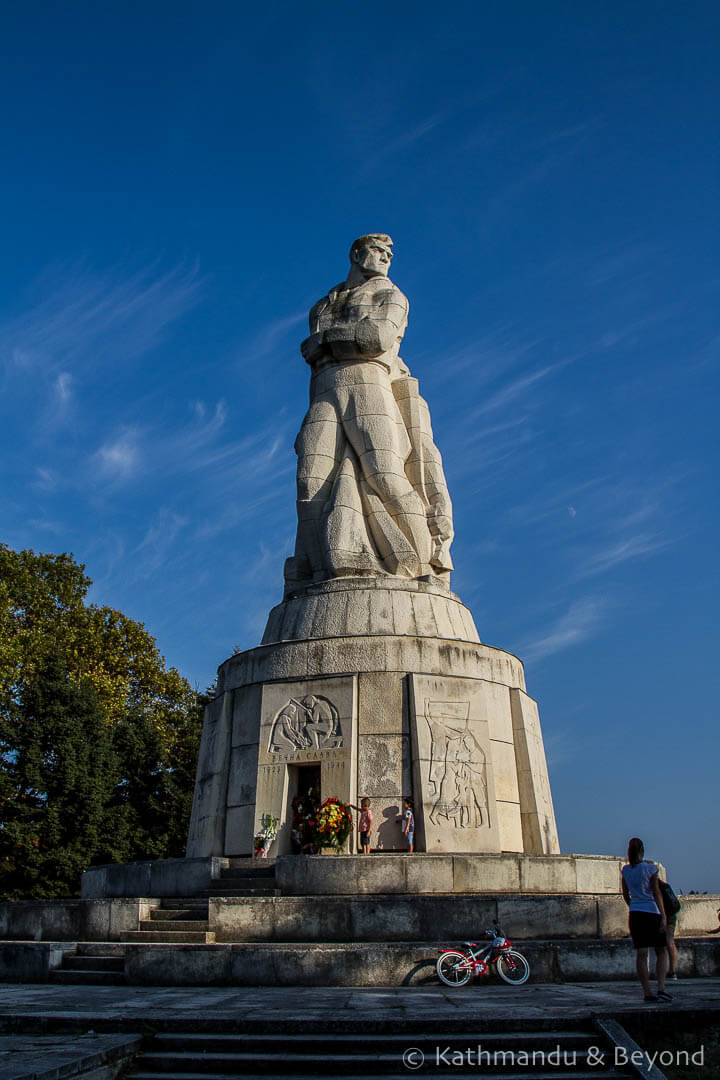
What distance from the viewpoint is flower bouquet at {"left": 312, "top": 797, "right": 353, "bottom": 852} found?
13.2 m

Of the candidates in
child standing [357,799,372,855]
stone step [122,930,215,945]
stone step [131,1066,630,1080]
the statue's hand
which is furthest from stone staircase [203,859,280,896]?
the statue's hand

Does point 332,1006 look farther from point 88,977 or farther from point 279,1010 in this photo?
point 88,977

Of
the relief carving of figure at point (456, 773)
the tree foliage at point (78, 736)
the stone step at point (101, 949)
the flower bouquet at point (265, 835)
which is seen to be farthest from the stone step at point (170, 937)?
the tree foliage at point (78, 736)

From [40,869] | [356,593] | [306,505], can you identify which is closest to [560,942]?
[356,593]

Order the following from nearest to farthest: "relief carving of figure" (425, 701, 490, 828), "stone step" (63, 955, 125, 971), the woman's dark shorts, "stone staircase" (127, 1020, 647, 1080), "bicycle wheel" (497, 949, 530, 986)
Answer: "stone staircase" (127, 1020, 647, 1080) < the woman's dark shorts < "bicycle wheel" (497, 949, 530, 986) < "stone step" (63, 955, 125, 971) < "relief carving of figure" (425, 701, 490, 828)

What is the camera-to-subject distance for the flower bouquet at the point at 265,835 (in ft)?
45.9

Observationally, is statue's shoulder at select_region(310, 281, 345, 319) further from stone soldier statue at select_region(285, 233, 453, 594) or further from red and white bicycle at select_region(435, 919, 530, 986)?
red and white bicycle at select_region(435, 919, 530, 986)

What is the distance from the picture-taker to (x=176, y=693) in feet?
112

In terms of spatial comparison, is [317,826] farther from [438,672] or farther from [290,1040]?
[290,1040]

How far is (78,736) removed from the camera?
92.6 feet

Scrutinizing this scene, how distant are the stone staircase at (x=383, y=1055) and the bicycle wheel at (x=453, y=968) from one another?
2.50m

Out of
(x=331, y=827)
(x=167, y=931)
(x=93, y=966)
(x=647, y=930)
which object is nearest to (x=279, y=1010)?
(x=647, y=930)

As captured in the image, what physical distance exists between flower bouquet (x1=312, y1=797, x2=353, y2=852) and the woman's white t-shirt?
5.72 m

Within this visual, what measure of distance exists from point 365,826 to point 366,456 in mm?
7072
